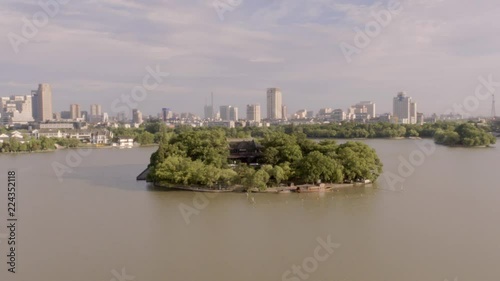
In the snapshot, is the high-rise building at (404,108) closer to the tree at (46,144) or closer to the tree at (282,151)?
the tree at (46,144)

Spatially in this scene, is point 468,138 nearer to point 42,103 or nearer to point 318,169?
point 318,169

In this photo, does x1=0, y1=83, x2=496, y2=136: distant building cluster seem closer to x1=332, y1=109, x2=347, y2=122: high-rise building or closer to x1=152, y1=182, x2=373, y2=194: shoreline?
x1=332, y1=109, x2=347, y2=122: high-rise building

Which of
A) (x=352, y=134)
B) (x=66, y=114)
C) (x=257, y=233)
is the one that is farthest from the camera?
(x=66, y=114)

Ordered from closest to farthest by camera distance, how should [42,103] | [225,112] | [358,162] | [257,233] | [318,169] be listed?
[257,233]
[318,169]
[358,162]
[42,103]
[225,112]

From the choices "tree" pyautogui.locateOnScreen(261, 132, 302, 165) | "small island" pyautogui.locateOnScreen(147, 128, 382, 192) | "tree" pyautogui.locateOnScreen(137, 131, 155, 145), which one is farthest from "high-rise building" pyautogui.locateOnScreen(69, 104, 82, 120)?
"tree" pyautogui.locateOnScreen(261, 132, 302, 165)

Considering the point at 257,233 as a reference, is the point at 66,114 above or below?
above

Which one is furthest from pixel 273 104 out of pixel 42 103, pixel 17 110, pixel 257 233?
pixel 257 233
